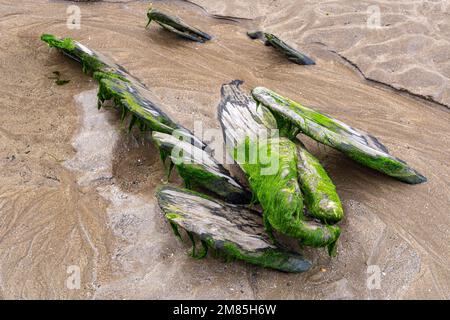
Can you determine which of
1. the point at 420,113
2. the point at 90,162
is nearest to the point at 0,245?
the point at 90,162

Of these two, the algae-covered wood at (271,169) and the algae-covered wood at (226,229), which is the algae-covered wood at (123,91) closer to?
the algae-covered wood at (271,169)

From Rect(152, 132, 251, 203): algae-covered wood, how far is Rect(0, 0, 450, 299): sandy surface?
43cm

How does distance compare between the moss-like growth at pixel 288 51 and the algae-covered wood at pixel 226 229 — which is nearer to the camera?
the algae-covered wood at pixel 226 229

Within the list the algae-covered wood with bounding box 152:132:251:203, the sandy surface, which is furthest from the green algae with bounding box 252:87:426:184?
the algae-covered wood with bounding box 152:132:251:203

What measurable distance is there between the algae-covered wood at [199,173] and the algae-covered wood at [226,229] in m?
0.27

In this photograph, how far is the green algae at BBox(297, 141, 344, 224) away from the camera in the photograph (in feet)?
13.4

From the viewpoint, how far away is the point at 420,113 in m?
6.24

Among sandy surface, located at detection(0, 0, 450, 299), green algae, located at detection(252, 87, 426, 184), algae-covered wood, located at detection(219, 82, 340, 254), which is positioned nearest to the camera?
algae-covered wood, located at detection(219, 82, 340, 254)

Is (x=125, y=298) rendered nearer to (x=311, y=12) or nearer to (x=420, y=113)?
(x=420, y=113)

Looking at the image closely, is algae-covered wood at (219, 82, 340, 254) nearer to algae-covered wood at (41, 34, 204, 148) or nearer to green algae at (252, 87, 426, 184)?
green algae at (252, 87, 426, 184)

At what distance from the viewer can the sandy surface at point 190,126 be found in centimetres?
397

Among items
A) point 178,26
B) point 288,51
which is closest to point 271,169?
point 288,51

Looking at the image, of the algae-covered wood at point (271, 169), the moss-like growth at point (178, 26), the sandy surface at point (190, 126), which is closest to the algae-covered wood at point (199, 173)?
the algae-covered wood at point (271, 169)

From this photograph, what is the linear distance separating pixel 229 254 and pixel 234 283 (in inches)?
11.0
